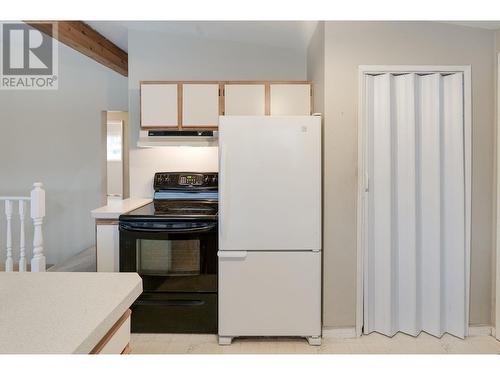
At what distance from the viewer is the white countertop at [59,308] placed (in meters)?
0.78

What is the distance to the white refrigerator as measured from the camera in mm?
2592

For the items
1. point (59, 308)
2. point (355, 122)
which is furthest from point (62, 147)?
point (59, 308)

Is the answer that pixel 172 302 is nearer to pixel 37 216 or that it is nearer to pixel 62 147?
pixel 37 216

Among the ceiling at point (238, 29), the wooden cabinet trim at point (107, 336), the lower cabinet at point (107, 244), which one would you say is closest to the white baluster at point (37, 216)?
the lower cabinet at point (107, 244)

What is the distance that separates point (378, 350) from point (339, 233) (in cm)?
80

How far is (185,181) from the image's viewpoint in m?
3.40

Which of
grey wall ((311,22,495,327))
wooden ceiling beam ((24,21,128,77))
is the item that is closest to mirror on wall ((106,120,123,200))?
wooden ceiling beam ((24,21,128,77))

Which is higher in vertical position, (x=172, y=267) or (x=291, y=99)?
(x=291, y=99)

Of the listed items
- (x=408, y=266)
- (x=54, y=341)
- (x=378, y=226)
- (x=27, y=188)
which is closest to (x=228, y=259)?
(x=378, y=226)

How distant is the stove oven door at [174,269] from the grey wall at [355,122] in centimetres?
83

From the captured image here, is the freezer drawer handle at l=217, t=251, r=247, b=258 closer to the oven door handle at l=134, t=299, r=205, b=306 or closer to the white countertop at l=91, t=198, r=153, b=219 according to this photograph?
the oven door handle at l=134, t=299, r=205, b=306

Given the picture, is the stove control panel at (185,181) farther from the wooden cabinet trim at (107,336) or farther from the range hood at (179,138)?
the wooden cabinet trim at (107,336)

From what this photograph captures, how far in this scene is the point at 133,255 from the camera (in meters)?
2.68

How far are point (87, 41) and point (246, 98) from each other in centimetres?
172
